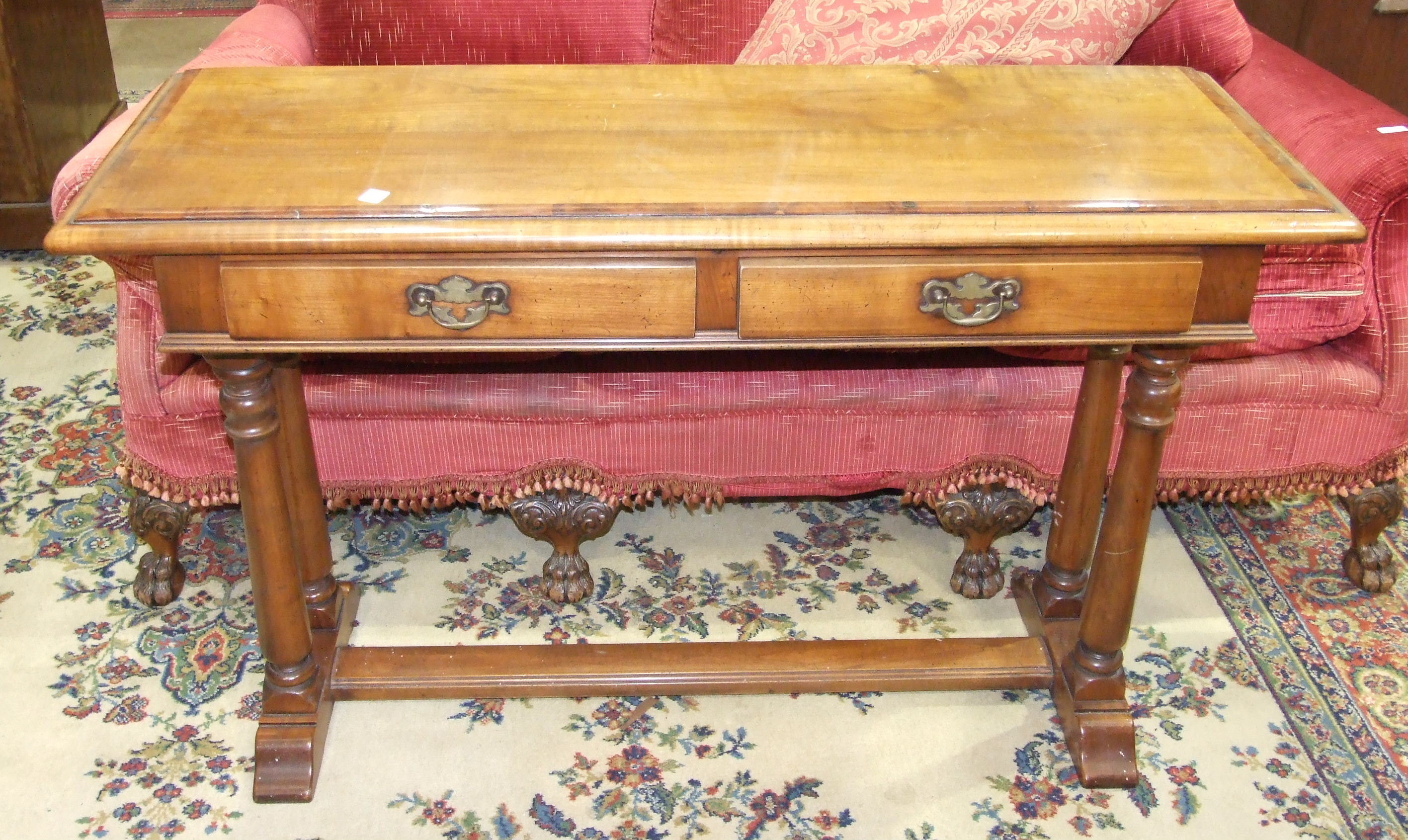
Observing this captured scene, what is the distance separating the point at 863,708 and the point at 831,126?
2.81 ft

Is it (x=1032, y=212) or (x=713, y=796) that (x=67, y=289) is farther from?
(x=1032, y=212)

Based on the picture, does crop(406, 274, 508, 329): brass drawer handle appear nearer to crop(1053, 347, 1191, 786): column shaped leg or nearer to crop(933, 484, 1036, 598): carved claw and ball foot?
crop(1053, 347, 1191, 786): column shaped leg

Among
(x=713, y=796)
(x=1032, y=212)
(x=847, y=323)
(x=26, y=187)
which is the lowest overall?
(x=713, y=796)

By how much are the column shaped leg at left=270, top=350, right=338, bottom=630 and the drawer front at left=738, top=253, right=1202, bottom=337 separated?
0.64 metres

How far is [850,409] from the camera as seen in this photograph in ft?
6.51

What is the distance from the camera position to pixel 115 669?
199 cm

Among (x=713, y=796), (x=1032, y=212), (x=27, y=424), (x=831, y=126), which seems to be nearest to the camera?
(x=1032, y=212)

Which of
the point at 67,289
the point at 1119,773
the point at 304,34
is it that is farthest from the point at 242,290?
the point at 67,289

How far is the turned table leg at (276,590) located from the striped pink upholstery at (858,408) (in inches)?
7.8

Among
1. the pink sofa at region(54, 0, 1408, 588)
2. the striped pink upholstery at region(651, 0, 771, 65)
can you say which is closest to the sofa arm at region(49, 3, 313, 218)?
the pink sofa at region(54, 0, 1408, 588)

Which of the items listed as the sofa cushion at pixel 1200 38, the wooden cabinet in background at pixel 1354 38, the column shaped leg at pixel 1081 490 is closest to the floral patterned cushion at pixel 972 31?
the sofa cushion at pixel 1200 38

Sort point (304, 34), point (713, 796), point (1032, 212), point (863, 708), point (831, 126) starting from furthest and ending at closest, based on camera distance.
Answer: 1. point (304, 34)
2. point (863, 708)
3. point (713, 796)
4. point (831, 126)
5. point (1032, 212)

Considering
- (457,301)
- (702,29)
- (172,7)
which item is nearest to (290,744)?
(457,301)

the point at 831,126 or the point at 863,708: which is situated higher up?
the point at 831,126
